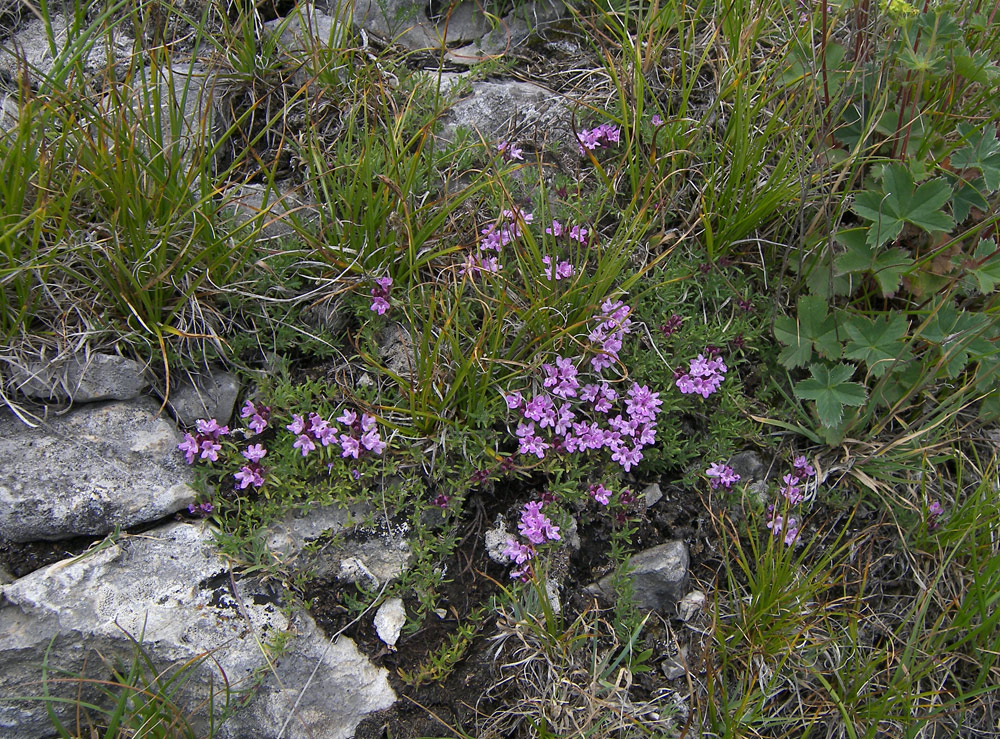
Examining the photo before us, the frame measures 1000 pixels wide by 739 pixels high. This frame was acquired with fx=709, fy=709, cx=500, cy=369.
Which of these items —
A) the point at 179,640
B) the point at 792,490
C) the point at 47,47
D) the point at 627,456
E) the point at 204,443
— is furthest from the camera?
the point at 47,47

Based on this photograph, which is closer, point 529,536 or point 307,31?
point 529,536

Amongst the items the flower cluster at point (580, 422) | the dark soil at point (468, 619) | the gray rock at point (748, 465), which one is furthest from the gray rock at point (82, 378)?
the gray rock at point (748, 465)

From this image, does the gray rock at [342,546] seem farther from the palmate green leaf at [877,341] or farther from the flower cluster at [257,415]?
the palmate green leaf at [877,341]

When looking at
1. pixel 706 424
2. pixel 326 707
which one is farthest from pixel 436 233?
pixel 326 707

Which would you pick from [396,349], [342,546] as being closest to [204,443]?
[342,546]

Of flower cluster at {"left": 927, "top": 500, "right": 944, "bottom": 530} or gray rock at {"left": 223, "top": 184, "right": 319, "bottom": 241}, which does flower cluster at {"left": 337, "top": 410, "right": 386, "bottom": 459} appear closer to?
gray rock at {"left": 223, "top": 184, "right": 319, "bottom": 241}

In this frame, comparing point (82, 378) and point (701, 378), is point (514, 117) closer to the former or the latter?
point (701, 378)

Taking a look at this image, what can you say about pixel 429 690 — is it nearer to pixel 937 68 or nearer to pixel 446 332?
pixel 446 332
